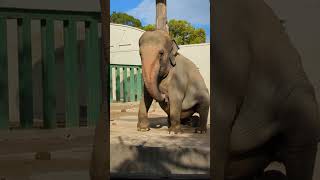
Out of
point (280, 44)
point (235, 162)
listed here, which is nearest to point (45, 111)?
point (235, 162)

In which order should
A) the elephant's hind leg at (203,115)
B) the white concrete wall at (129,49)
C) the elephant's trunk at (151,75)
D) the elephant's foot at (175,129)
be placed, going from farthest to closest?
1. the white concrete wall at (129,49)
2. the elephant's hind leg at (203,115)
3. the elephant's foot at (175,129)
4. the elephant's trunk at (151,75)

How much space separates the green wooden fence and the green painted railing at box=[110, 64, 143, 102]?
4.68 m

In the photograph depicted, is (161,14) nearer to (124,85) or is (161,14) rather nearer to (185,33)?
(124,85)

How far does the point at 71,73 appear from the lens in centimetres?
163

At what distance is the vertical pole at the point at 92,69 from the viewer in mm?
1561

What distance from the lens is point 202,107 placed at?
320cm

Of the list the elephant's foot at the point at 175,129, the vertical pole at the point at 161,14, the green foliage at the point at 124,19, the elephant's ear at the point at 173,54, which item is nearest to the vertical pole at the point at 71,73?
the elephant's foot at the point at 175,129

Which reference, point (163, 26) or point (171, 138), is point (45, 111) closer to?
point (171, 138)

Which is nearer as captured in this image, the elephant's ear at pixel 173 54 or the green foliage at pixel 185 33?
the elephant's ear at pixel 173 54

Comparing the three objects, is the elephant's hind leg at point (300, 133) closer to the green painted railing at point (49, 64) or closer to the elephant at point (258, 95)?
the elephant at point (258, 95)

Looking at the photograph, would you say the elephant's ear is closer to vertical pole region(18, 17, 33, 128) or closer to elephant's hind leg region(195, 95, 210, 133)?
elephant's hind leg region(195, 95, 210, 133)

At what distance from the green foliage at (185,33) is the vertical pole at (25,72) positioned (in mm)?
17667

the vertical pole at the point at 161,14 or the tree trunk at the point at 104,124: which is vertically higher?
the vertical pole at the point at 161,14

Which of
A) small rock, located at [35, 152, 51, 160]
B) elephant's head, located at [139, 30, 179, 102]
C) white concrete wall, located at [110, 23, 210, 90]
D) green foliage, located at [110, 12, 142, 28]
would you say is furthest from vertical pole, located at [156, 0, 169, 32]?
green foliage, located at [110, 12, 142, 28]
